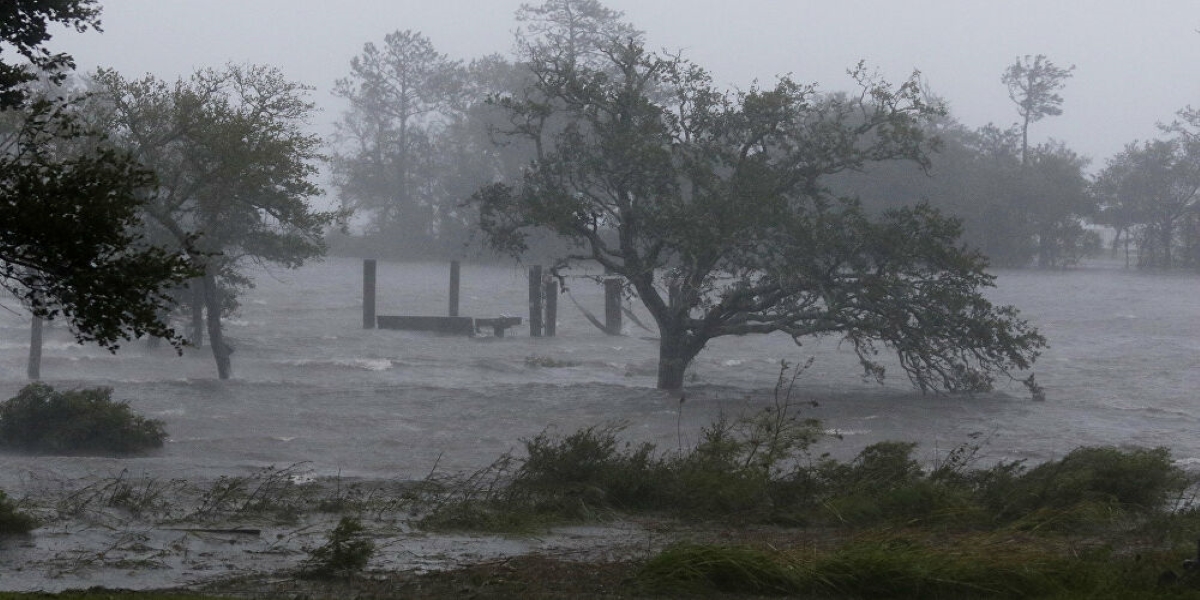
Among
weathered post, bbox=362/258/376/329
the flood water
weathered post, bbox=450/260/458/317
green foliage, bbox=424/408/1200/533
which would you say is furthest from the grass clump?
green foliage, bbox=424/408/1200/533

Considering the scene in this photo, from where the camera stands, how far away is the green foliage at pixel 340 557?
9.16m

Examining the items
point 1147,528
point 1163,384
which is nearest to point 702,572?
point 1147,528

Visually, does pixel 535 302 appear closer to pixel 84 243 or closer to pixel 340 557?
pixel 340 557

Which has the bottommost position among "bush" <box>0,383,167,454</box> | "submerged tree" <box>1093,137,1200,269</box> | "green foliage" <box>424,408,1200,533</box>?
"bush" <box>0,383,167,454</box>

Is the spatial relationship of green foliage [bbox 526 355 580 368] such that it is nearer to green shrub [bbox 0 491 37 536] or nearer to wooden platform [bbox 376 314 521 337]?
wooden platform [bbox 376 314 521 337]

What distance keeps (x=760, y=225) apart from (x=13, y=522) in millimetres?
18126

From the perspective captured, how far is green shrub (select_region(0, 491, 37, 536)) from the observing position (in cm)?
1027

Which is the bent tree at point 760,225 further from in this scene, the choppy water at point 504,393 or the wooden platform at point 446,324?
the wooden platform at point 446,324

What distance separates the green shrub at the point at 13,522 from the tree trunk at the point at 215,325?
60.3 ft

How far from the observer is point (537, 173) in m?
28.6

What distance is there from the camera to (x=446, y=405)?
1109 inches

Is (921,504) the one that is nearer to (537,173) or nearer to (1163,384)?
(537,173)

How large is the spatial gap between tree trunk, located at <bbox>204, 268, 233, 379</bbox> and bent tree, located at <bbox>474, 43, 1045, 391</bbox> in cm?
621

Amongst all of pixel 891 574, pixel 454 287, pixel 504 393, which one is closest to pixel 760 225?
pixel 504 393
